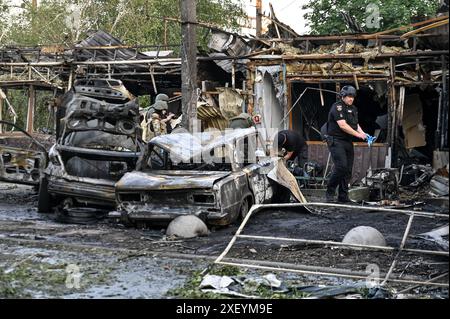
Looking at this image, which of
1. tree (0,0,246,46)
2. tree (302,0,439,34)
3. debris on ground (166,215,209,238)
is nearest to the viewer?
debris on ground (166,215,209,238)

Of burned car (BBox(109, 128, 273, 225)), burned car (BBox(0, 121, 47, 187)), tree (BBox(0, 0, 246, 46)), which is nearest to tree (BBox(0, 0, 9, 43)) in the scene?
tree (BBox(0, 0, 246, 46))

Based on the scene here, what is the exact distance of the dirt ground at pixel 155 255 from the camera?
6.09 metres

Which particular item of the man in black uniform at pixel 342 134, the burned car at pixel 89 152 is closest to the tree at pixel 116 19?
the burned car at pixel 89 152

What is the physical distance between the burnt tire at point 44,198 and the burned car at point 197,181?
5.92ft

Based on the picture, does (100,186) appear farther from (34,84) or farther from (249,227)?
(34,84)

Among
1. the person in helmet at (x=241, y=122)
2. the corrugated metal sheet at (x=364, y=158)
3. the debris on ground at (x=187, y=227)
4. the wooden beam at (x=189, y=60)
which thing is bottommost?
the debris on ground at (x=187, y=227)

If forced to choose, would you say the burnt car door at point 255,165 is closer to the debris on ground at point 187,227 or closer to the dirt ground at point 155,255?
the dirt ground at point 155,255

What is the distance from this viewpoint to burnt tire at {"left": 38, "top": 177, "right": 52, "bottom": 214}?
35.2 feet

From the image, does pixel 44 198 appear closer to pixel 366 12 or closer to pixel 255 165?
pixel 255 165

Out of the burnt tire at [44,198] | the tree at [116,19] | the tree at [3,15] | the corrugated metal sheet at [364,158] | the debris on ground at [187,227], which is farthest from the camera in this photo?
the tree at [3,15]

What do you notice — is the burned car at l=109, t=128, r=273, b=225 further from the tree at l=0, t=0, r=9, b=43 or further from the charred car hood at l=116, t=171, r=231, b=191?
the tree at l=0, t=0, r=9, b=43

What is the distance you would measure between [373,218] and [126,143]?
4.26 m

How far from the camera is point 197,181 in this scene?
8961 mm

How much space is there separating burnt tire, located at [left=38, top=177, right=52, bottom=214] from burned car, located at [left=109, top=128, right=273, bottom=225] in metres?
1.80
